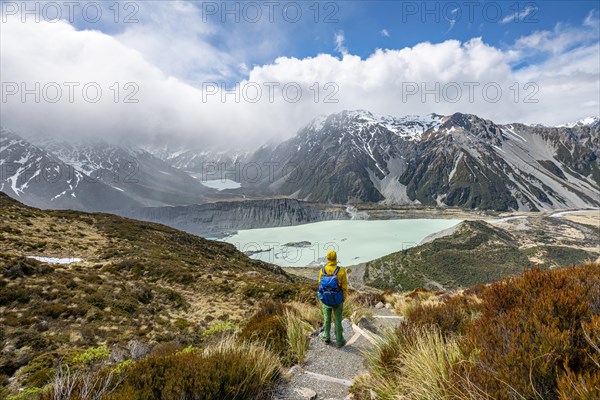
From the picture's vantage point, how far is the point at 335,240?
474 feet

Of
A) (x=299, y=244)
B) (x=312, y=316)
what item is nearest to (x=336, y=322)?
(x=312, y=316)

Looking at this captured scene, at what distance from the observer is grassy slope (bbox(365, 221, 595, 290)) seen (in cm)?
7550

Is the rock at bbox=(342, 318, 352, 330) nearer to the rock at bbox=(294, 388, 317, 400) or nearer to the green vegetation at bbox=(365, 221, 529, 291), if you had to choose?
the rock at bbox=(294, 388, 317, 400)

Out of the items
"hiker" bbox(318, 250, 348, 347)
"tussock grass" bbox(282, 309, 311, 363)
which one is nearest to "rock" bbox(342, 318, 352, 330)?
"hiker" bbox(318, 250, 348, 347)

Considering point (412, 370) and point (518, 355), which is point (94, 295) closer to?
point (412, 370)

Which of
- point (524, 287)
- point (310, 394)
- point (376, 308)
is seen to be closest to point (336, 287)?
point (310, 394)

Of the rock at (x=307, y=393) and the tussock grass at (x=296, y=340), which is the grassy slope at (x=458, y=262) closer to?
the tussock grass at (x=296, y=340)

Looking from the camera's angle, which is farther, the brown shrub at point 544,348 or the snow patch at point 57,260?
the snow patch at point 57,260

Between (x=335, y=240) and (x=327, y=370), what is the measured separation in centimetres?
14037

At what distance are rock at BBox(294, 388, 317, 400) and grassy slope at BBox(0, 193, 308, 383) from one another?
8.97 metres

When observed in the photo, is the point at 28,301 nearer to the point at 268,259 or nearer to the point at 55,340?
the point at 55,340

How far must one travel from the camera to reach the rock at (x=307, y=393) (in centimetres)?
478

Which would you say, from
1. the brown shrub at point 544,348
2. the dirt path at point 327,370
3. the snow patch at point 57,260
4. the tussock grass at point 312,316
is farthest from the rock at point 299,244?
the brown shrub at point 544,348

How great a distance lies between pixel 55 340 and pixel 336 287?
10717 millimetres
